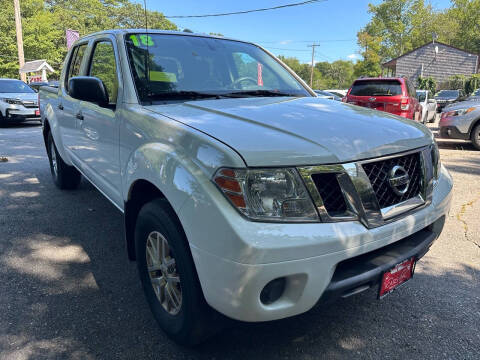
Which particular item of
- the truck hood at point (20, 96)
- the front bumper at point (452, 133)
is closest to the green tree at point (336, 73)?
the truck hood at point (20, 96)

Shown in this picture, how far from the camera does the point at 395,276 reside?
6.41 ft

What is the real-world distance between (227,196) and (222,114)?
2.29 ft

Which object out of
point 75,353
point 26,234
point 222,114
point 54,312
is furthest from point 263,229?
point 26,234

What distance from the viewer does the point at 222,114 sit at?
85.6 inches

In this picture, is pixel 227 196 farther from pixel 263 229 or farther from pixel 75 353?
pixel 75 353

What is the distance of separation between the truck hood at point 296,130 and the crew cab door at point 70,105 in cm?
171

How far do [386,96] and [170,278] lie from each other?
8622mm

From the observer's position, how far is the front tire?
5.90ft

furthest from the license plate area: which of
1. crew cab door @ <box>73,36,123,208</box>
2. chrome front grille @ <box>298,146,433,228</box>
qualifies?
crew cab door @ <box>73,36,123,208</box>

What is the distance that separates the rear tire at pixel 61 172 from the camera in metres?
4.85

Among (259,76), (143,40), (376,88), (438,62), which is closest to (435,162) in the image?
(259,76)

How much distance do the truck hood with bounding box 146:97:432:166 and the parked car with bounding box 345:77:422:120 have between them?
7.24 m

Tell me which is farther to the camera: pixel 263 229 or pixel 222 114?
pixel 222 114

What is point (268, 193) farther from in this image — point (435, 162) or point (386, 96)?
point (386, 96)
